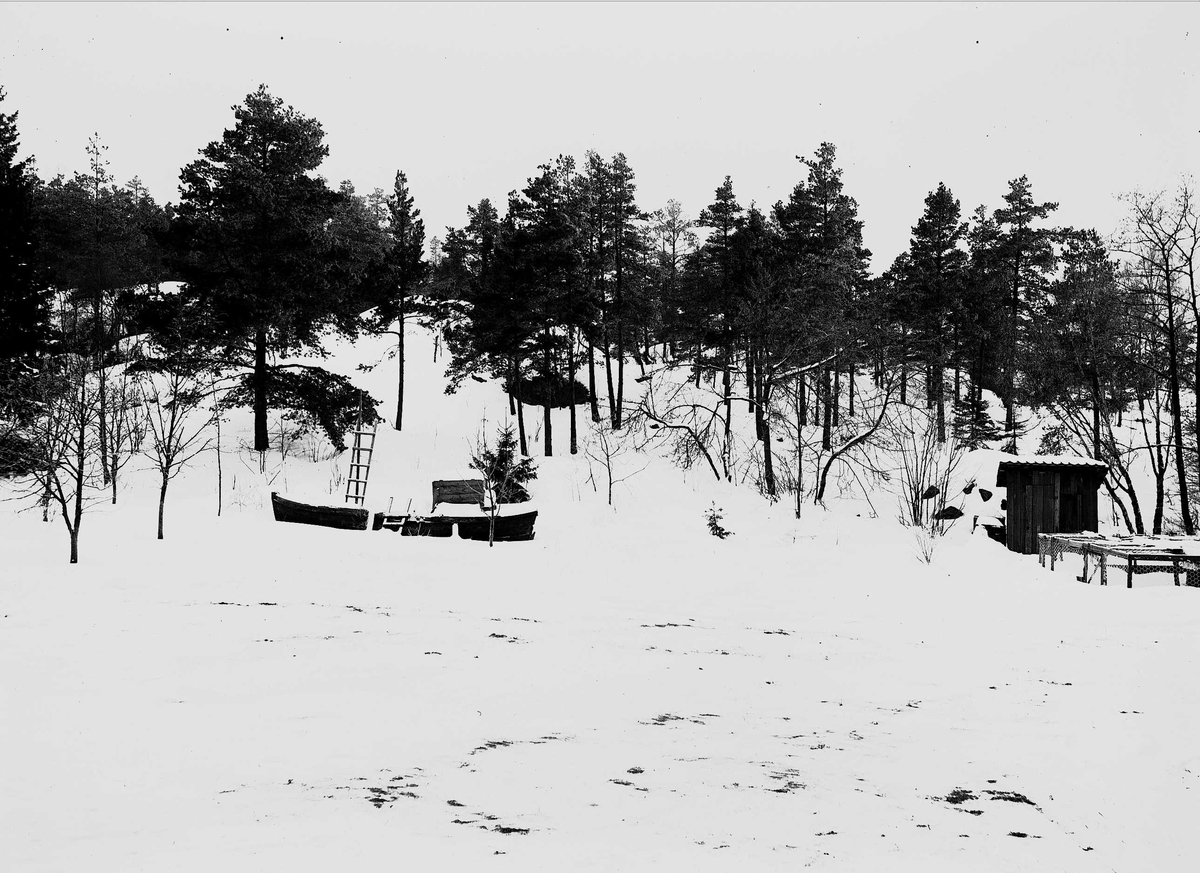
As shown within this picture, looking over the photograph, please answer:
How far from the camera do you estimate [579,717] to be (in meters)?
5.97

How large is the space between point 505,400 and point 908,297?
840 inches

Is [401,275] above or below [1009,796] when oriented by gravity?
above

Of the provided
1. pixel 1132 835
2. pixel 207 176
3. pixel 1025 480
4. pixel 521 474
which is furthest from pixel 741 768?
pixel 207 176

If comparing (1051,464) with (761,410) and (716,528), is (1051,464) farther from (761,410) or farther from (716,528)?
(761,410)

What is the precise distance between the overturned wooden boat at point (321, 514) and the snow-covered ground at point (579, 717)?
3651 mm

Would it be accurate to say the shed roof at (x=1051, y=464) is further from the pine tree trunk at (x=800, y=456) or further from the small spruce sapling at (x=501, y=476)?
the small spruce sapling at (x=501, y=476)

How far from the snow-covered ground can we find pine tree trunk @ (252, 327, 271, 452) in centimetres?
1050

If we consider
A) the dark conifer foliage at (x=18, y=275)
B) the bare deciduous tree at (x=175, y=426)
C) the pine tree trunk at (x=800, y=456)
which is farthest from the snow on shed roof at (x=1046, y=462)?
the dark conifer foliage at (x=18, y=275)

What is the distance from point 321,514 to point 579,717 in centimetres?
1438

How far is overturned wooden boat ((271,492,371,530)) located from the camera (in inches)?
728

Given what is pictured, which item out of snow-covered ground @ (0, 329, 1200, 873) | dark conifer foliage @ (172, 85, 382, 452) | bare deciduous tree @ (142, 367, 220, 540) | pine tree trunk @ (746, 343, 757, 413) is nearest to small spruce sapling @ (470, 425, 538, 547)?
snow-covered ground @ (0, 329, 1200, 873)

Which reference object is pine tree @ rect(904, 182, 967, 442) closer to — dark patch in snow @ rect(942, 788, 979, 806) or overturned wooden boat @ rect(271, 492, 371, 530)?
overturned wooden boat @ rect(271, 492, 371, 530)

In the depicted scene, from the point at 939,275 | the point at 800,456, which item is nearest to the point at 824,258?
the point at 939,275

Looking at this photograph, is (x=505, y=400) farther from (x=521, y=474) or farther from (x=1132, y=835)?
(x=1132, y=835)
